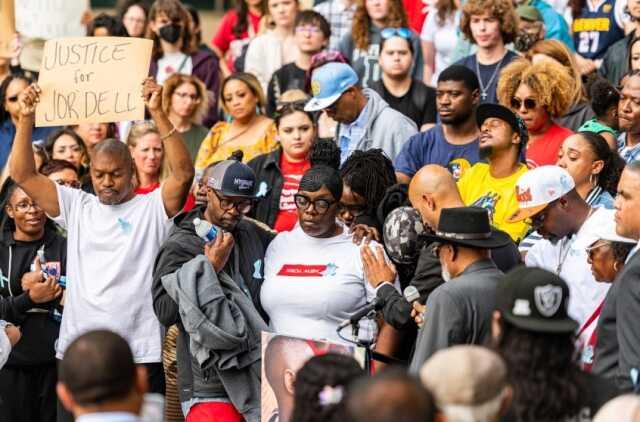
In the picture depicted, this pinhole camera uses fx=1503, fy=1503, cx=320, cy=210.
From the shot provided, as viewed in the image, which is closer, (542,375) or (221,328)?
(542,375)

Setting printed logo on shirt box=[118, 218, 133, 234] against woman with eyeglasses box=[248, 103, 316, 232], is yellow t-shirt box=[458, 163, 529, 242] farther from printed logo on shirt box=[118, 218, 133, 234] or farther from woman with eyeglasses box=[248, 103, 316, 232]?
printed logo on shirt box=[118, 218, 133, 234]

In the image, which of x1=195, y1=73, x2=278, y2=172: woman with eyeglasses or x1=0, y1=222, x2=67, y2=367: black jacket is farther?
x1=195, y1=73, x2=278, y2=172: woman with eyeglasses

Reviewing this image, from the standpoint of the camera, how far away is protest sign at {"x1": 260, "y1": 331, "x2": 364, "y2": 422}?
7.53 m

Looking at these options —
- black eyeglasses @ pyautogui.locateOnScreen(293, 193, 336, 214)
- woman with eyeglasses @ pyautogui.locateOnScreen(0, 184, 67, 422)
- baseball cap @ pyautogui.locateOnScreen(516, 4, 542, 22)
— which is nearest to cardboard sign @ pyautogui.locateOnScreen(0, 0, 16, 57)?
woman with eyeglasses @ pyautogui.locateOnScreen(0, 184, 67, 422)

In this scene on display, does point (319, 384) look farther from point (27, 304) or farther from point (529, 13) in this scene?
point (529, 13)

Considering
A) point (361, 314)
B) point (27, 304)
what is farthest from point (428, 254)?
point (27, 304)

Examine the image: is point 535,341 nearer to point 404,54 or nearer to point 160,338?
point 160,338

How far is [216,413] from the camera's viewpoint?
27.7 ft

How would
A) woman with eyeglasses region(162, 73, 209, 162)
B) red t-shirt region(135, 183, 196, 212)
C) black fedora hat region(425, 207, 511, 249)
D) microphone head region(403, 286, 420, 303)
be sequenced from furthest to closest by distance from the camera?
woman with eyeglasses region(162, 73, 209, 162)
red t-shirt region(135, 183, 196, 212)
microphone head region(403, 286, 420, 303)
black fedora hat region(425, 207, 511, 249)

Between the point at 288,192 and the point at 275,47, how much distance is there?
367cm

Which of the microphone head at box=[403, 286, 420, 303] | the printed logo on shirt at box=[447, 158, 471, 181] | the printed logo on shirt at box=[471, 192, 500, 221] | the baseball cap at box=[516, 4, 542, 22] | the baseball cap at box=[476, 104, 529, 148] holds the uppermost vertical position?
the baseball cap at box=[516, 4, 542, 22]

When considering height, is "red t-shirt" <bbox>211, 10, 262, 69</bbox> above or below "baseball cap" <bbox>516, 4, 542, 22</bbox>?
below

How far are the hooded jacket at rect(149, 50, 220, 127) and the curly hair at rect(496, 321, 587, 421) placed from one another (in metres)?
8.09

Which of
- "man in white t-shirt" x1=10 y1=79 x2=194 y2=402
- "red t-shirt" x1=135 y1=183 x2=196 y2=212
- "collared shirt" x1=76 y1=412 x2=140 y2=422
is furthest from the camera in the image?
"red t-shirt" x1=135 y1=183 x2=196 y2=212
